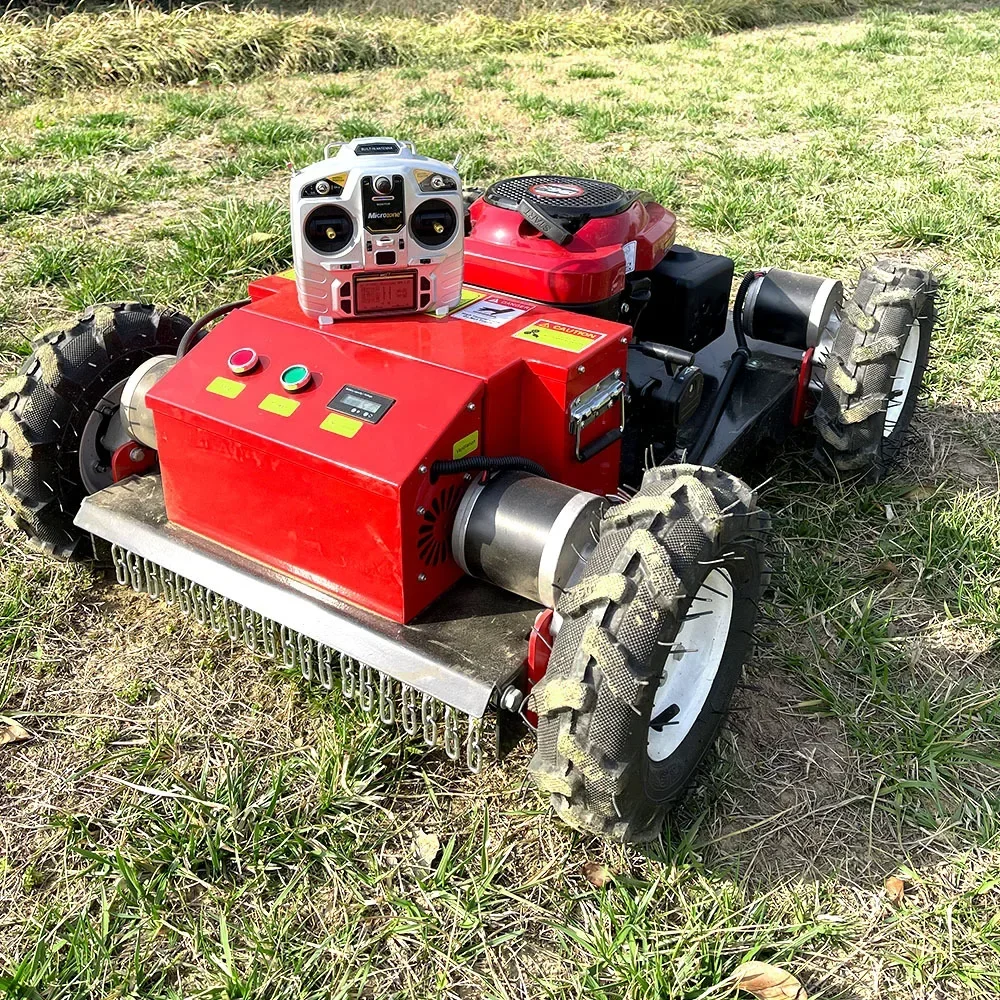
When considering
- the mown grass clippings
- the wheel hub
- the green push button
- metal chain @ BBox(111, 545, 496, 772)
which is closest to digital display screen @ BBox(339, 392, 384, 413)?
the green push button

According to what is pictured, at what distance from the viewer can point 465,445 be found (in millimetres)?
2275

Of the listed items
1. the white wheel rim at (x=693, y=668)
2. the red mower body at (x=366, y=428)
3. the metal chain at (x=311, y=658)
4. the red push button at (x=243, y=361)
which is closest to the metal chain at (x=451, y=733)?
the metal chain at (x=311, y=658)

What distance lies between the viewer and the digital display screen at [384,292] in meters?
2.48

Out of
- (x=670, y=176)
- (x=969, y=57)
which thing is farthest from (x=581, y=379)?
(x=969, y=57)

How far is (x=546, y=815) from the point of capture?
2273 millimetres

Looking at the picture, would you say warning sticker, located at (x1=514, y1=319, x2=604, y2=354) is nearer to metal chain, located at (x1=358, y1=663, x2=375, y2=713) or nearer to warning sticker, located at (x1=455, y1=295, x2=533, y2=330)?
warning sticker, located at (x1=455, y1=295, x2=533, y2=330)

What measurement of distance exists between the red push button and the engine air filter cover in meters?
0.91

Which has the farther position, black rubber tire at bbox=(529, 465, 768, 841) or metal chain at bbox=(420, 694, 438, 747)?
metal chain at bbox=(420, 694, 438, 747)

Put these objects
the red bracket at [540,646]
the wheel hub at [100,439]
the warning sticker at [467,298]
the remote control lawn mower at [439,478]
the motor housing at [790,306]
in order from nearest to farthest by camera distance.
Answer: the remote control lawn mower at [439,478], the red bracket at [540,646], the warning sticker at [467,298], the wheel hub at [100,439], the motor housing at [790,306]

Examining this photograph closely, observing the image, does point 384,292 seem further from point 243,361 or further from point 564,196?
point 564,196

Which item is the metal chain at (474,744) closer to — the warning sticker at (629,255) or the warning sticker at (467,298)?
the warning sticker at (467,298)

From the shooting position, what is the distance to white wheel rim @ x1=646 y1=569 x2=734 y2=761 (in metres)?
2.26

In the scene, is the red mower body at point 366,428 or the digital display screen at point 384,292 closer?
the red mower body at point 366,428

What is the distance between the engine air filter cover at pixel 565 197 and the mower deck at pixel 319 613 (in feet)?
3.61
